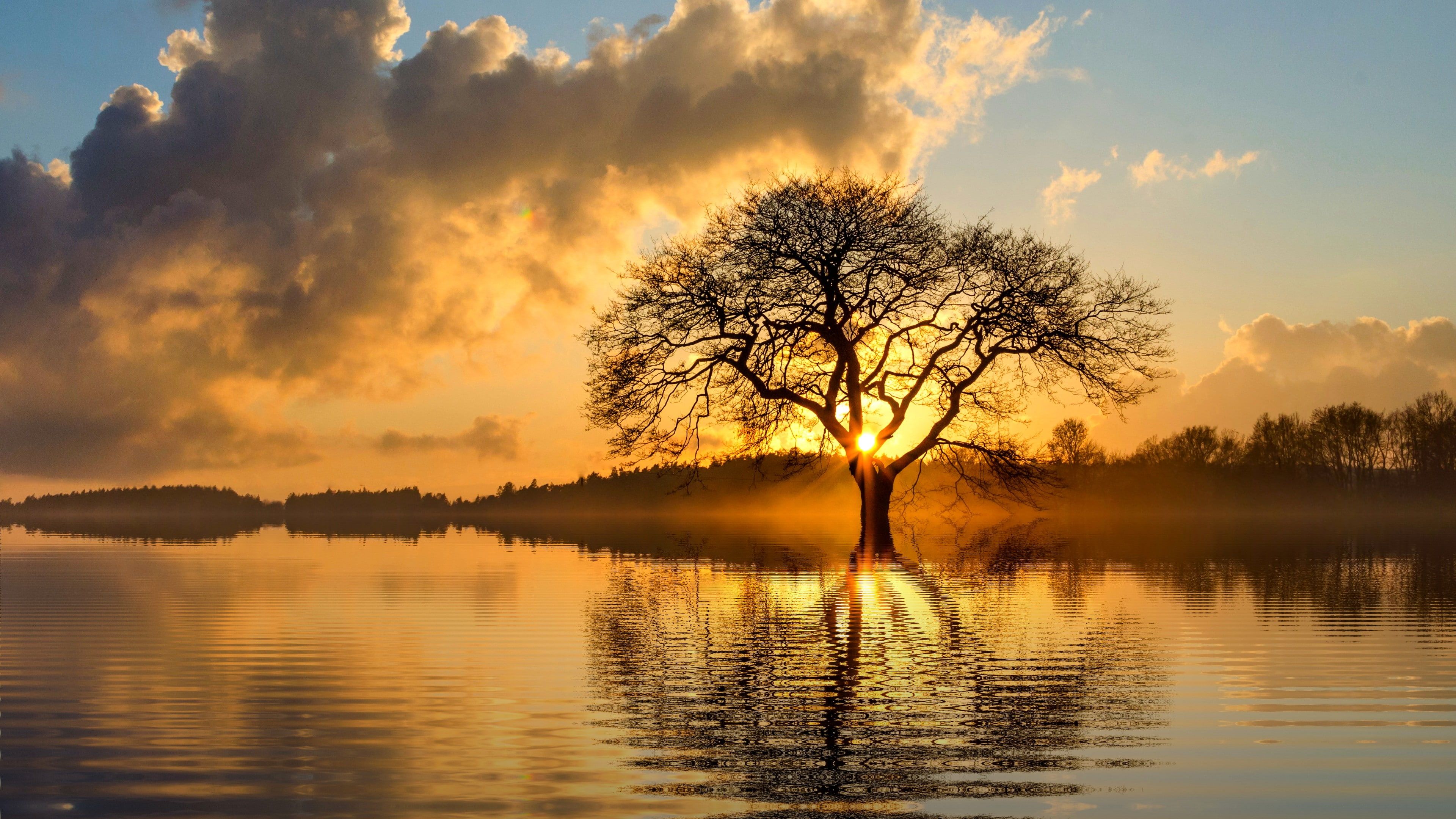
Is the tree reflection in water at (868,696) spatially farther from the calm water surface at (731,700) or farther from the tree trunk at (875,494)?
the tree trunk at (875,494)

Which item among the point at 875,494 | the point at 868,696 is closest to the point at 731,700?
the point at 868,696

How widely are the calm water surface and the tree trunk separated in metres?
14.7

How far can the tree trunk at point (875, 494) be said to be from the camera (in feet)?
117

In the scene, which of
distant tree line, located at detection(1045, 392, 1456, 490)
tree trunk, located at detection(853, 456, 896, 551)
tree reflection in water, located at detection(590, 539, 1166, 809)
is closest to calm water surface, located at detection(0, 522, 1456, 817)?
tree reflection in water, located at detection(590, 539, 1166, 809)

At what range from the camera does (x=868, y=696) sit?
29.1 feet

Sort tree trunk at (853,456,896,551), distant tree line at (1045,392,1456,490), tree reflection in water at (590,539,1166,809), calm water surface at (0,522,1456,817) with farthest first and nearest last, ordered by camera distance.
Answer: distant tree line at (1045,392,1456,490), tree trunk at (853,456,896,551), tree reflection in water at (590,539,1166,809), calm water surface at (0,522,1456,817)

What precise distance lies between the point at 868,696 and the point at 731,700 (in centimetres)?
122

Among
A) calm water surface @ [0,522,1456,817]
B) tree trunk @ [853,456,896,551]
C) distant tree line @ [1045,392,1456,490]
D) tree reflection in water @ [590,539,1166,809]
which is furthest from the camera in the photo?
distant tree line @ [1045,392,1456,490]

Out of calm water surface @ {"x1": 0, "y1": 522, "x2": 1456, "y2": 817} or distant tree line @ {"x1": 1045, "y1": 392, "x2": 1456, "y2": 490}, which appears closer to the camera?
calm water surface @ {"x1": 0, "y1": 522, "x2": 1456, "y2": 817}

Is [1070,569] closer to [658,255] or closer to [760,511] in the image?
[658,255]

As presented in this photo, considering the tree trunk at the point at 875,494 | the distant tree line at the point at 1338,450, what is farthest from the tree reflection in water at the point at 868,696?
the distant tree line at the point at 1338,450

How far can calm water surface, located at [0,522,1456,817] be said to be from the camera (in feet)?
20.5

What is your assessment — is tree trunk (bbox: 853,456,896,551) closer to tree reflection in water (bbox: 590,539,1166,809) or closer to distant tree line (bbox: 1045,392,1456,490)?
tree reflection in water (bbox: 590,539,1166,809)

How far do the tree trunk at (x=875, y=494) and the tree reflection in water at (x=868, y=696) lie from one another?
61.2 ft
